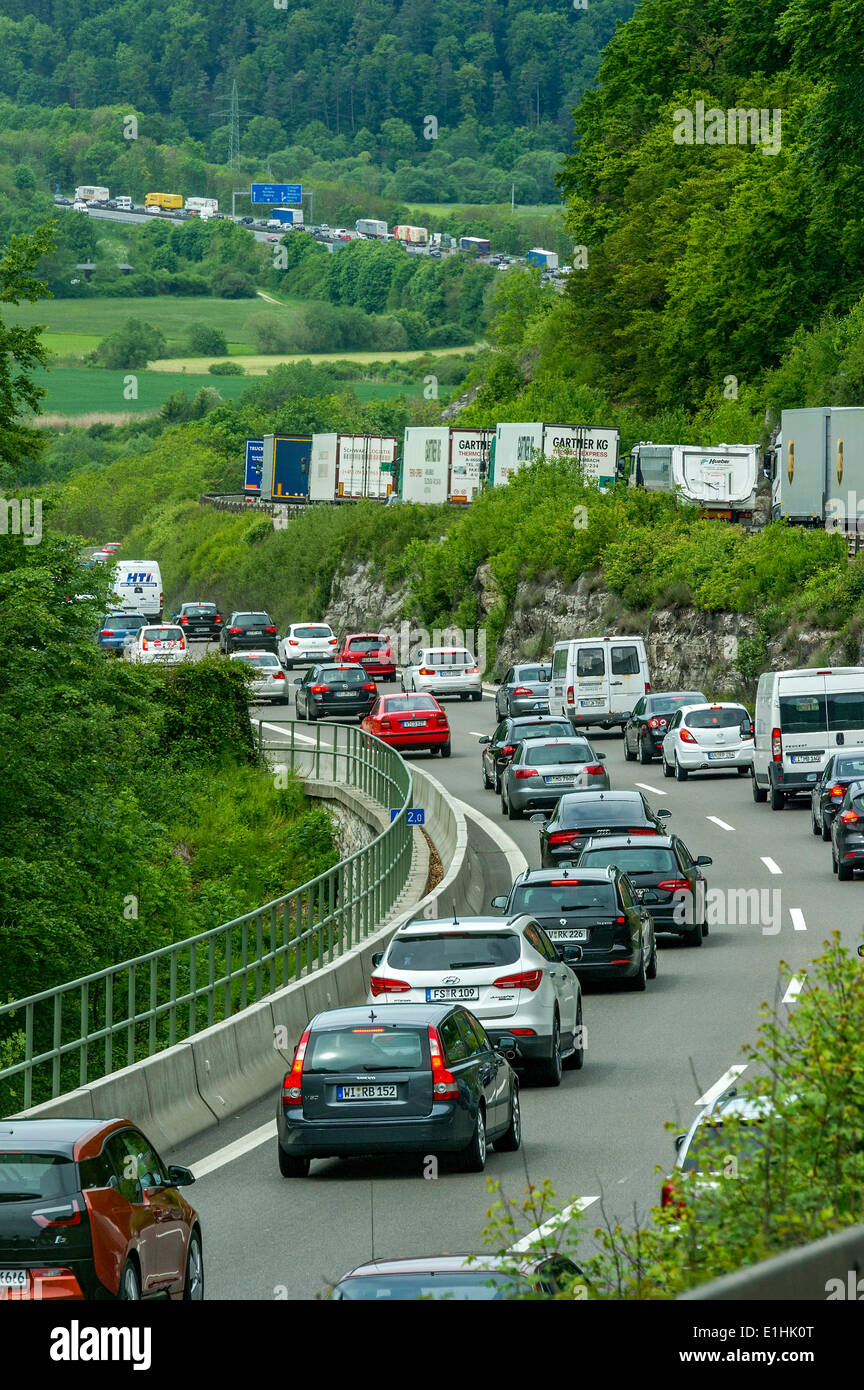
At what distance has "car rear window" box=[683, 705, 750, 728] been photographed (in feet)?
137

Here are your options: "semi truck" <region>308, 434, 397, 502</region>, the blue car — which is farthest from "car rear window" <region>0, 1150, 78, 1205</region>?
"semi truck" <region>308, 434, 397, 502</region>

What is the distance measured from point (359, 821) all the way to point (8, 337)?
11.4 metres

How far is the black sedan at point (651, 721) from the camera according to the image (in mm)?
44750

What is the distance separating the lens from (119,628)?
7725 cm

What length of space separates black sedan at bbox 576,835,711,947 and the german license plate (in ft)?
34.3

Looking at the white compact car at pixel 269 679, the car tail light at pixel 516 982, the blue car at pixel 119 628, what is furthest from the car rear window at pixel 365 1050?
the blue car at pixel 119 628

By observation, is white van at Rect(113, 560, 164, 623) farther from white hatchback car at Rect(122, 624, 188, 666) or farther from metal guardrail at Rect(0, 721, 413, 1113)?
metal guardrail at Rect(0, 721, 413, 1113)

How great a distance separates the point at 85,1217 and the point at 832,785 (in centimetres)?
2362

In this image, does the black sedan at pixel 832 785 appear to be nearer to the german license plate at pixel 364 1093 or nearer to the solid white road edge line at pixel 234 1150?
the solid white road edge line at pixel 234 1150

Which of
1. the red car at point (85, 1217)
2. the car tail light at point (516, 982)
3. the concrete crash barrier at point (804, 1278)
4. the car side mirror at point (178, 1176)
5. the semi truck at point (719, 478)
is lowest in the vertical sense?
the car tail light at point (516, 982)

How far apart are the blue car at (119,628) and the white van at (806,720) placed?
126 ft

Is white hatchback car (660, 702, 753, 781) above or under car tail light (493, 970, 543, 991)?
under

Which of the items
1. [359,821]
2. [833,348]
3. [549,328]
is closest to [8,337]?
[359,821]
